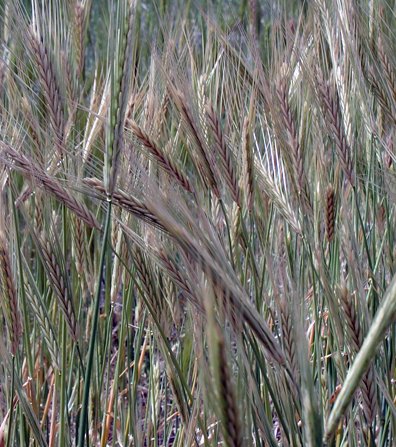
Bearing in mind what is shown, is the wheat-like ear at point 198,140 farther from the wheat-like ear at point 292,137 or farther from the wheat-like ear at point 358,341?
the wheat-like ear at point 358,341

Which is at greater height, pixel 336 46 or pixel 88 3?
pixel 88 3

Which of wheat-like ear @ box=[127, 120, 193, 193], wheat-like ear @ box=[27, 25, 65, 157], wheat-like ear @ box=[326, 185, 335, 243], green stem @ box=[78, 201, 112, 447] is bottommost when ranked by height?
green stem @ box=[78, 201, 112, 447]

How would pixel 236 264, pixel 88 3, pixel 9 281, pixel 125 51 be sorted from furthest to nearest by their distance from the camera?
pixel 88 3, pixel 236 264, pixel 9 281, pixel 125 51

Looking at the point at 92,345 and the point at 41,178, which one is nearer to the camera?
the point at 92,345

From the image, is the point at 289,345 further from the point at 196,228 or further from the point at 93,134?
the point at 93,134

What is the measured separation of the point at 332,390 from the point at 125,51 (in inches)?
28.2

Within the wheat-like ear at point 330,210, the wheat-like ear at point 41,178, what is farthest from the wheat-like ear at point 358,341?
the wheat-like ear at point 41,178

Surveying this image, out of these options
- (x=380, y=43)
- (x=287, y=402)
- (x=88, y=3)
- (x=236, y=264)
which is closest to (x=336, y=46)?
(x=380, y=43)

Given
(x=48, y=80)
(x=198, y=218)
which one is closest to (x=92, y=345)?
(x=198, y=218)

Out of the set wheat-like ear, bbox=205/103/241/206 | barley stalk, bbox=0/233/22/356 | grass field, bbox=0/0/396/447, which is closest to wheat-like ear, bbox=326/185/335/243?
grass field, bbox=0/0/396/447

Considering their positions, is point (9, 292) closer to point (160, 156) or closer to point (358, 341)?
point (160, 156)

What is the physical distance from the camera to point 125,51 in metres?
0.91

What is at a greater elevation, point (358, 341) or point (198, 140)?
point (198, 140)

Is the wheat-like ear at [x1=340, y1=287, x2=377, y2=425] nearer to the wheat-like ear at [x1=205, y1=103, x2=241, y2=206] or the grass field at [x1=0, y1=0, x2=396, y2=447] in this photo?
the grass field at [x1=0, y1=0, x2=396, y2=447]
